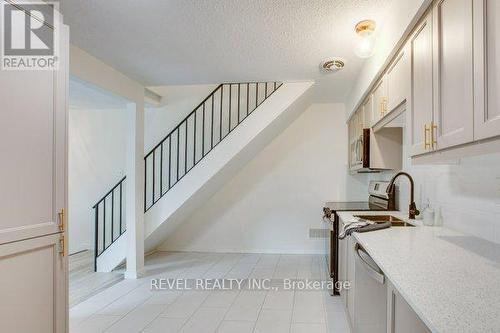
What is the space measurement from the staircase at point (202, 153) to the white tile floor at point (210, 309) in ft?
2.59

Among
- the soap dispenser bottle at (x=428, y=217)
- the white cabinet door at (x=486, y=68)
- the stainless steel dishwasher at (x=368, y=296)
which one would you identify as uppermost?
the white cabinet door at (x=486, y=68)

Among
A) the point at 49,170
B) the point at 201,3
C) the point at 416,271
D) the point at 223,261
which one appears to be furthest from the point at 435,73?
the point at 223,261

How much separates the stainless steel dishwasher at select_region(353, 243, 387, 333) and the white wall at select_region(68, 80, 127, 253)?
446 centimetres

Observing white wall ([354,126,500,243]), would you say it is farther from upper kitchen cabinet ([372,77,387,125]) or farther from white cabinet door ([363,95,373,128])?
white cabinet door ([363,95,373,128])

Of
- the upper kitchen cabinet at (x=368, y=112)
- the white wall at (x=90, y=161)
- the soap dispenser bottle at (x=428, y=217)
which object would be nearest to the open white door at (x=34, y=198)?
the soap dispenser bottle at (x=428, y=217)

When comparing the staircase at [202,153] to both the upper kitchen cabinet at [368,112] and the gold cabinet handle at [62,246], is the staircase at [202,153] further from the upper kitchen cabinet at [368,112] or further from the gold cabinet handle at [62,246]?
the gold cabinet handle at [62,246]

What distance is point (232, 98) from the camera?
5145 mm

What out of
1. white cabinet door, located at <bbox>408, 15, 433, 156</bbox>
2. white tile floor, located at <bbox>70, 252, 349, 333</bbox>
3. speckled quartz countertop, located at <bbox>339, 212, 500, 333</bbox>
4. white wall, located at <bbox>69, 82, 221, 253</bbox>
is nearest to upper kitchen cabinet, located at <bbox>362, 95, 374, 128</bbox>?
white cabinet door, located at <bbox>408, 15, 433, 156</bbox>

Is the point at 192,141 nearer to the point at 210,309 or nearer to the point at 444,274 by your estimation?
the point at 210,309

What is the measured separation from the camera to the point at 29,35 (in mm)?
1600

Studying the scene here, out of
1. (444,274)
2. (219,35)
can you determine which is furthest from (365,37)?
(444,274)

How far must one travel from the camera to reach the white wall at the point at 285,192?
16.2ft

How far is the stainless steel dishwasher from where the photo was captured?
1624 millimetres

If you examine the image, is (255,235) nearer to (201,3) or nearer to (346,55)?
(346,55)
